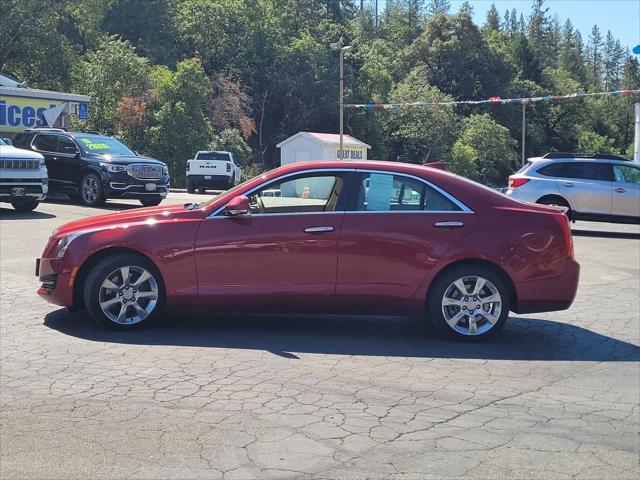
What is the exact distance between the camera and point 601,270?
11547 mm

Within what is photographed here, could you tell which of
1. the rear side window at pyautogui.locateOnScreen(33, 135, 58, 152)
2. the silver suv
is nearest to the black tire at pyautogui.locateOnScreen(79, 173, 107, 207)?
the rear side window at pyautogui.locateOnScreen(33, 135, 58, 152)

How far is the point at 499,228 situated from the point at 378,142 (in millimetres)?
55025

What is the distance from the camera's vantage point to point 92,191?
17984 mm

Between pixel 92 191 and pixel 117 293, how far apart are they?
11763 millimetres

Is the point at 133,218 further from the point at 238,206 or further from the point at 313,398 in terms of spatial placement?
the point at 313,398

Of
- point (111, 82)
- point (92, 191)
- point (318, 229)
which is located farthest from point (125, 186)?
point (111, 82)

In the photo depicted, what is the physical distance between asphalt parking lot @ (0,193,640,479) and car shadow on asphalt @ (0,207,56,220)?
8072 millimetres

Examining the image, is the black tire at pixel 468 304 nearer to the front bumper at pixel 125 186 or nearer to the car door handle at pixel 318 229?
the car door handle at pixel 318 229

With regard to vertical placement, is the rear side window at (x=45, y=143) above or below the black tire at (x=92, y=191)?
above

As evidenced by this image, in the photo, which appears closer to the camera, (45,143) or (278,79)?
(45,143)

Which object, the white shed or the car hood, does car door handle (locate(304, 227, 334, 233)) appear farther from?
the white shed

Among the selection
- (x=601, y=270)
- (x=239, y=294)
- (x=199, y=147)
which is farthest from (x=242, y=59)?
(x=239, y=294)

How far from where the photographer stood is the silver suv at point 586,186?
16.9 meters

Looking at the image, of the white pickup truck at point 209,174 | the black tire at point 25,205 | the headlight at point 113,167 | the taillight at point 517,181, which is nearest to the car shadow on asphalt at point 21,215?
the black tire at point 25,205
